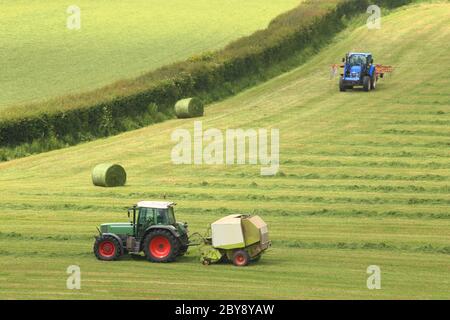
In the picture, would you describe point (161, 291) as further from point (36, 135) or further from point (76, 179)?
point (36, 135)

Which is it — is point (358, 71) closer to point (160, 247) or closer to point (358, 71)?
point (358, 71)

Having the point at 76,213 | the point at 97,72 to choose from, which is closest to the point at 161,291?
the point at 76,213

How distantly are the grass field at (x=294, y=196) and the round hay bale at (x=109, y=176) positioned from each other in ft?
1.38

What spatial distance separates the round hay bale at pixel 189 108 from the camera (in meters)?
57.2

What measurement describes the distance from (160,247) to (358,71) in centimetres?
3286

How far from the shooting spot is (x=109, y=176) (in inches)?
1667

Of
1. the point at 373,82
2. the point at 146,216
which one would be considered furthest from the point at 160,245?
the point at 373,82

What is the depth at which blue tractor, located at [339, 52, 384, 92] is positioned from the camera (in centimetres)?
6016

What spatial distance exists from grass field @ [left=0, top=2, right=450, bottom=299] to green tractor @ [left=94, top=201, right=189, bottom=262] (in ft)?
1.38

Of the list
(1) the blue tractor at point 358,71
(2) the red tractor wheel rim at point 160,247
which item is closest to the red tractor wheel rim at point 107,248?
(2) the red tractor wheel rim at point 160,247

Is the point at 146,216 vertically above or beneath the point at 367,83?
beneath

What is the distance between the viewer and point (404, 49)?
69.3 m

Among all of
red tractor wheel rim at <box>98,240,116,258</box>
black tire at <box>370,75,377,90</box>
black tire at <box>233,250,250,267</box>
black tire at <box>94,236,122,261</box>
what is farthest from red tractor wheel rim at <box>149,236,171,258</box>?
black tire at <box>370,75,377,90</box>

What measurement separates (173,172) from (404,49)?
93.0 feet
